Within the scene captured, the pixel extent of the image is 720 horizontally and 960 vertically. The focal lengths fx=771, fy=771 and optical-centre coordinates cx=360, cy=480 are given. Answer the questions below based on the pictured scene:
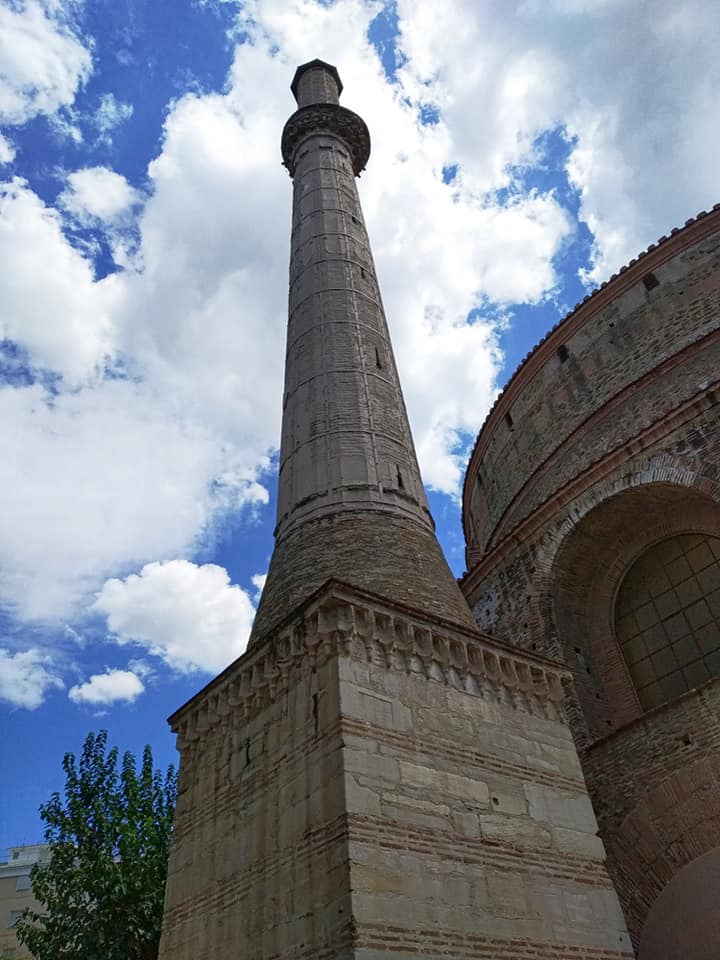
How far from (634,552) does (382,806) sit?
19.3 ft

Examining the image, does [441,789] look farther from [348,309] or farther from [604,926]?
[348,309]

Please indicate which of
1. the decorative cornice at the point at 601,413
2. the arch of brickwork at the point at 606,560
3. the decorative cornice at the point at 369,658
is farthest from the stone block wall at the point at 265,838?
the decorative cornice at the point at 601,413

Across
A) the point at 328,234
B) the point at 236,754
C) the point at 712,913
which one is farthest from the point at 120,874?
the point at 328,234

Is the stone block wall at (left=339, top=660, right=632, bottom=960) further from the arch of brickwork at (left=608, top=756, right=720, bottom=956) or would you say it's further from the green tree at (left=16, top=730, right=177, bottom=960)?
the green tree at (left=16, top=730, right=177, bottom=960)

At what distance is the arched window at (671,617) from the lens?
8641mm

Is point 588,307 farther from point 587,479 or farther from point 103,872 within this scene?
point 103,872

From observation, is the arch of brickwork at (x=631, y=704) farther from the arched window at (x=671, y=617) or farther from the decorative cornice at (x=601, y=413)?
the decorative cornice at (x=601, y=413)

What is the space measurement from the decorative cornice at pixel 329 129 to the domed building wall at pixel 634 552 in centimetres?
572

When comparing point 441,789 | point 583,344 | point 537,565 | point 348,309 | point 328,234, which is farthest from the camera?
point 583,344

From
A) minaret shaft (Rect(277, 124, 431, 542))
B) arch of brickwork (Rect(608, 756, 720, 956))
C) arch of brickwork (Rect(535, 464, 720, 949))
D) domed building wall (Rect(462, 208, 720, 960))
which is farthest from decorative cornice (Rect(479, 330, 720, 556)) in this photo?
arch of brickwork (Rect(608, 756, 720, 956))

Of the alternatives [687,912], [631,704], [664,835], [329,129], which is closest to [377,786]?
[664,835]

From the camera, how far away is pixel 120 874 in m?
9.98

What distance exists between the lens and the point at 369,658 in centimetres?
577

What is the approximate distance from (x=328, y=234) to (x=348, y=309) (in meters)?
2.22
